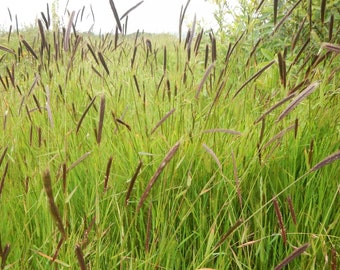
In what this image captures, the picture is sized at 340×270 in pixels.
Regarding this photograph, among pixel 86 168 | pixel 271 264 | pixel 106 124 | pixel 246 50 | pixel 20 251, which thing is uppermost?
pixel 246 50

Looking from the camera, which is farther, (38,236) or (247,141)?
(247,141)

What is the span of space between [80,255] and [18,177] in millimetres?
963

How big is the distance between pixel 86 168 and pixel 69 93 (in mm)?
979

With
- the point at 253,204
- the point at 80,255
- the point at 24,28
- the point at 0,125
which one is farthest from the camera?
the point at 24,28

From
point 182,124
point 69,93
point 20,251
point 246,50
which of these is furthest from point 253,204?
point 246,50

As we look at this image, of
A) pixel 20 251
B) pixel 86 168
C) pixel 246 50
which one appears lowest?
pixel 20 251

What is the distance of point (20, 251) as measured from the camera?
1.10 metres

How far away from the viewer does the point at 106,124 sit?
5.46 ft

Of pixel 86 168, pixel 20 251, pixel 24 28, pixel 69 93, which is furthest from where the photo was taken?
pixel 24 28

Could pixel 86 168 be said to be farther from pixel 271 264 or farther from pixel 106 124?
pixel 271 264

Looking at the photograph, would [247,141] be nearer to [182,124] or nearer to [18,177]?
[182,124]

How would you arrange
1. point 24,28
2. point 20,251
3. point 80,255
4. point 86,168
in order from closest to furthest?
point 80,255
point 20,251
point 86,168
point 24,28

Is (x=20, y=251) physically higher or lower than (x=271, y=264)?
higher

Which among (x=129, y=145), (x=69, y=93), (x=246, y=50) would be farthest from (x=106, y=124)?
(x=246, y=50)
